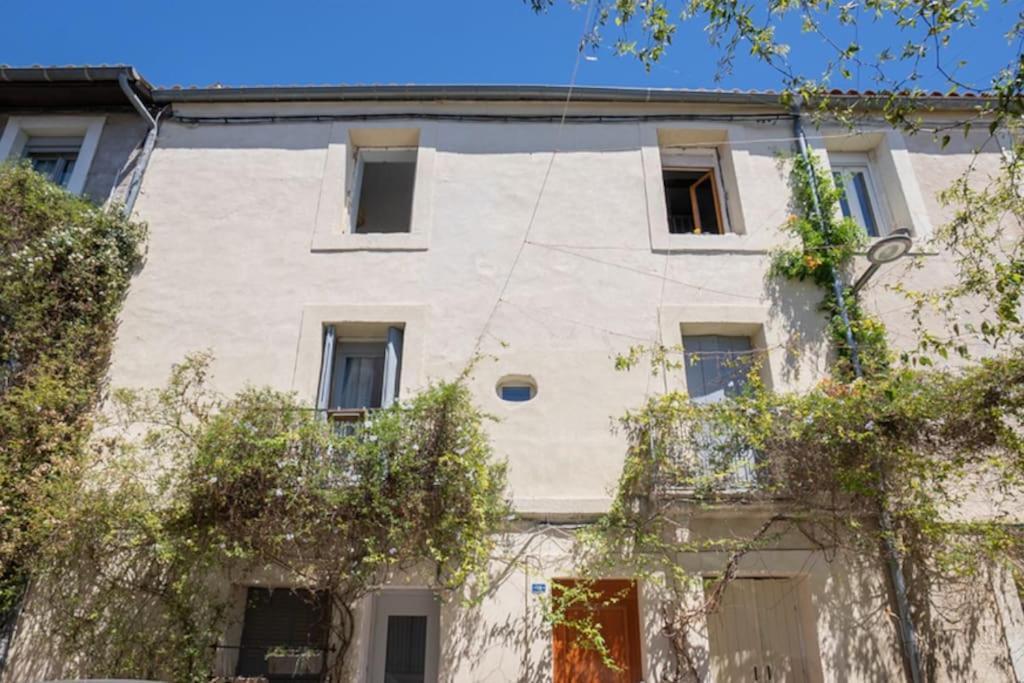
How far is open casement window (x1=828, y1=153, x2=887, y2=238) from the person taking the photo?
10047 millimetres

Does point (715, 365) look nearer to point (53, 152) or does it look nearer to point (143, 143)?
point (143, 143)

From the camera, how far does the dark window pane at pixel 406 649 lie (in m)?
7.75

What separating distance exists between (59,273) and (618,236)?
720 centimetres

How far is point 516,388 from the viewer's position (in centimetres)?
853

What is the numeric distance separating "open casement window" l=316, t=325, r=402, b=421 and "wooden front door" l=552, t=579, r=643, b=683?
3.17 meters

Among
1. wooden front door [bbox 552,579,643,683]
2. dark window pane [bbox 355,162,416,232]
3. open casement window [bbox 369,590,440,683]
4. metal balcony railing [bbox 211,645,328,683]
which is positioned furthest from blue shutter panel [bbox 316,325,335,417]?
wooden front door [bbox 552,579,643,683]

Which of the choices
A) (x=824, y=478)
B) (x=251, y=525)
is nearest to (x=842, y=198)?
(x=824, y=478)

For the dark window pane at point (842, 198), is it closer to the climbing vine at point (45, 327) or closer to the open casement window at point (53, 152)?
the climbing vine at point (45, 327)

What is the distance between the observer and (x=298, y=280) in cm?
912

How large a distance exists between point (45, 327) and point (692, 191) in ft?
29.6

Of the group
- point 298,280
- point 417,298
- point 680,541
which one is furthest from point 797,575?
point 298,280

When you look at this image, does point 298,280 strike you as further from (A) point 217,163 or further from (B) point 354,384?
(A) point 217,163

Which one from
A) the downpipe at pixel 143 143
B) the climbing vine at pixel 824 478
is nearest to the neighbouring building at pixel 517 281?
the downpipe at pixel 143 143

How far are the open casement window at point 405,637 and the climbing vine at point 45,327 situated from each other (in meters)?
3.75
